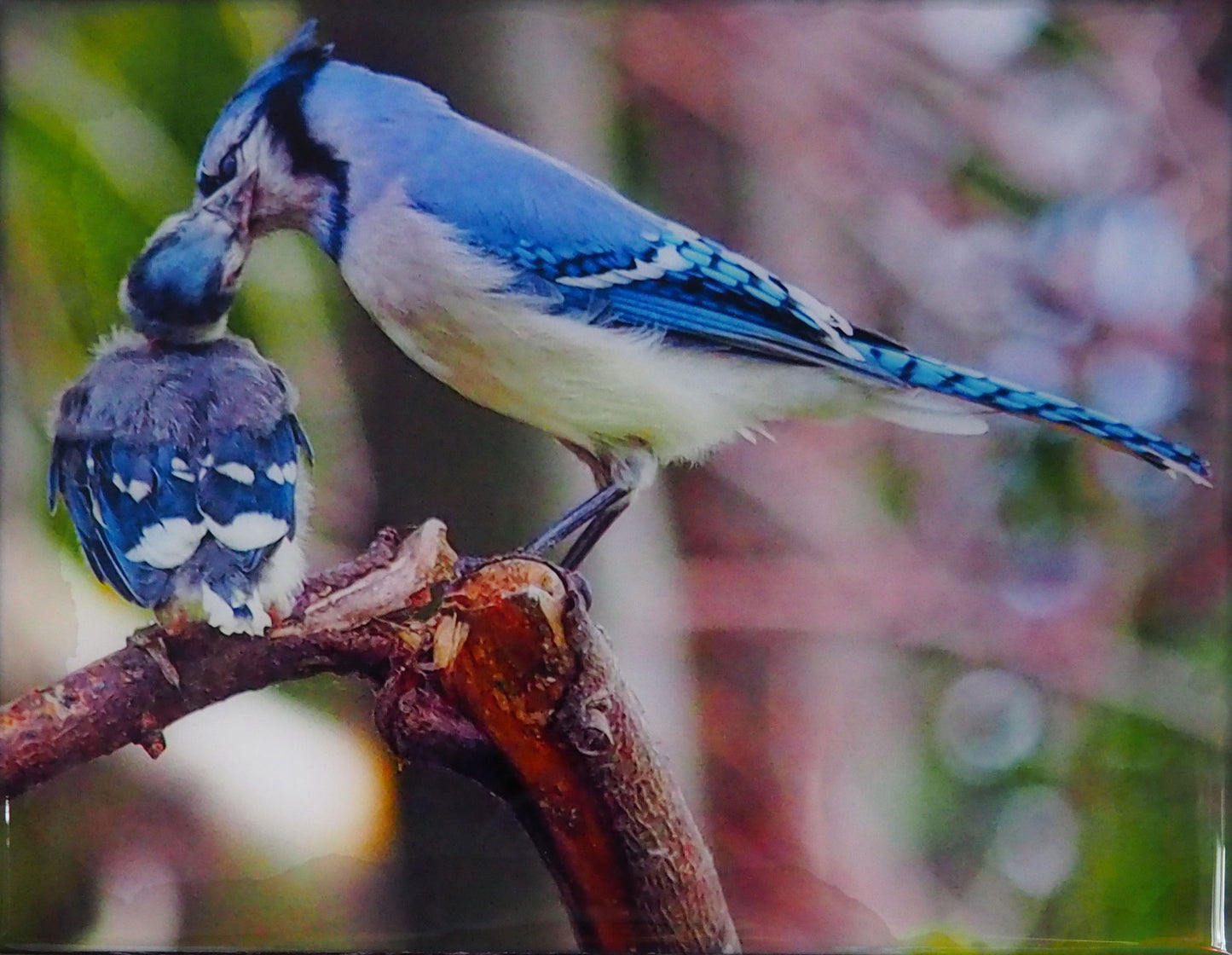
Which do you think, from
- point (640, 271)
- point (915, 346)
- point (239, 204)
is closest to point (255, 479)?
point (239, 204)

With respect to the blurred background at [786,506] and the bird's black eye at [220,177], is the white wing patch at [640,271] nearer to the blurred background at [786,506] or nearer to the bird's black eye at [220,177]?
the blurred background at [786,506]

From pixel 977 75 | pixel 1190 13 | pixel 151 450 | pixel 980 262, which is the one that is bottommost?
pixel 151 450

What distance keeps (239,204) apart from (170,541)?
0.32 meters

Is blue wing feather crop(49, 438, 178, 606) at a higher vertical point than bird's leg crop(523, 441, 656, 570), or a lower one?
lower

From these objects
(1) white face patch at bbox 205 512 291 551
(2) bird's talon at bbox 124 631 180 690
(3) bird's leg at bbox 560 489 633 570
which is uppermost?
(3) bird's leg at bbox 560 489 633 570

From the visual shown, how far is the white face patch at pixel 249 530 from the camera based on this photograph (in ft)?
3.21

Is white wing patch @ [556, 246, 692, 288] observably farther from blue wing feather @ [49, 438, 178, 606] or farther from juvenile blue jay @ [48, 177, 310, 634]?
blue wing feather @ [49, 438, 178, 606]

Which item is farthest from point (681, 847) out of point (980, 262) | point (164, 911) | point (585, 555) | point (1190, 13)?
point (1190, 13)

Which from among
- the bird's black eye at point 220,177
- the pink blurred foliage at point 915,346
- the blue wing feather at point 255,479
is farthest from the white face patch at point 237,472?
the pink blurred foliage at point 915,346

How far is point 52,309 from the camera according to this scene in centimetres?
105

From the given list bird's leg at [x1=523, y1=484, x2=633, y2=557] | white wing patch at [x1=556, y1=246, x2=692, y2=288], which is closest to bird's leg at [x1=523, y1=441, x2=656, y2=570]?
bird's leg at [x1=523, y1=484, x2=633, y2=557]

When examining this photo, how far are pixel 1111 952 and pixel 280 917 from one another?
784 mm

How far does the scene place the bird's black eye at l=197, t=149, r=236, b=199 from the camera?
1.02 metres

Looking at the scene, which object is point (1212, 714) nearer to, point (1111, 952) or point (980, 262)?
point (1111, 952)
